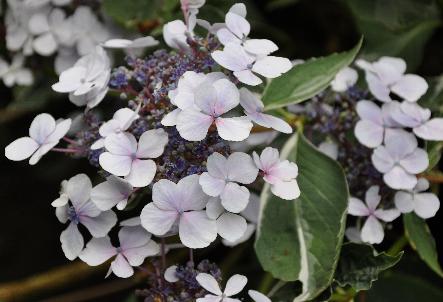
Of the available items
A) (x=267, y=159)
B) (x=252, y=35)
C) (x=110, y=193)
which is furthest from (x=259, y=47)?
(x=252, y=35)

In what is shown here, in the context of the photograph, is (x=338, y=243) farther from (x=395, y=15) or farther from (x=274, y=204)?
(x=395, y=15)

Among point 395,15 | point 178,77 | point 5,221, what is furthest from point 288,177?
point 5,221

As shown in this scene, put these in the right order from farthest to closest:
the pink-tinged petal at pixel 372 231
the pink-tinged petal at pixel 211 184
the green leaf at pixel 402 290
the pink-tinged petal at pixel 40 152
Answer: the green leaf at pixel 402 290
the pink-tinged petal at pixel 372 231
the pink-tinged petal at pixel 40 152
the pink-tinged petal at pixel 211 184

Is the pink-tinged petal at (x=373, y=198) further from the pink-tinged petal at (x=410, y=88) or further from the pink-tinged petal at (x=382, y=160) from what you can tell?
the pink-tinged petal at (x=410, y=88)

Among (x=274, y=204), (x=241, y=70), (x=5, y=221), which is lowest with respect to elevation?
(x=5, y=221)

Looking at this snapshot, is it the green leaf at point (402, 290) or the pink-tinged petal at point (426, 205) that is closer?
the pink-tinged petal at point (426, 205)

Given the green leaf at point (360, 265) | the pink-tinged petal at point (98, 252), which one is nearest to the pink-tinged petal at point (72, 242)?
the pink-tinged petal at point (98, 252)

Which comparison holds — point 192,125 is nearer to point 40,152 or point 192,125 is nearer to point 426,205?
point 40,152
